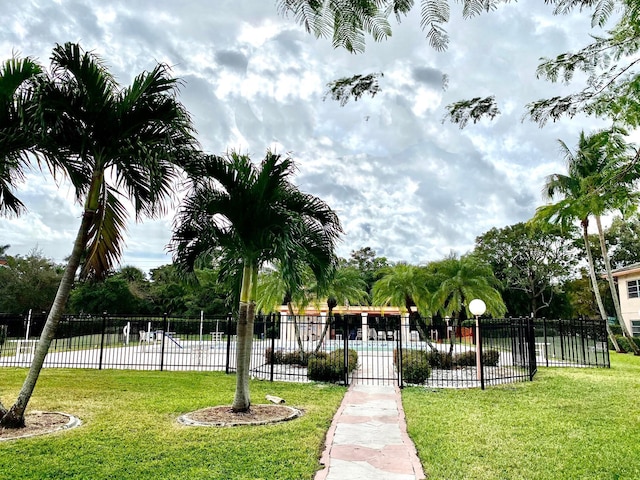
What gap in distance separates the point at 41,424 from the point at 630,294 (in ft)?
105

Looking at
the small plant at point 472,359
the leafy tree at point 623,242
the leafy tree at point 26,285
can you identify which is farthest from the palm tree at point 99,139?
the leafy tree at point 623,242

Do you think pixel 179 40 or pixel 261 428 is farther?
pixel 261 428

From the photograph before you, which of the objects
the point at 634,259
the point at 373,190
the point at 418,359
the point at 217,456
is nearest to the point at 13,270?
the point at 373,190

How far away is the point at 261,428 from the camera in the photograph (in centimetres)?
654

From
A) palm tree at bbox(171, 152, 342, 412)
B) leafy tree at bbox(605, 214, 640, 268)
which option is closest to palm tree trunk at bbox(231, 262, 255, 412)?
palm tree at bbox(171, 152, 342, 412)

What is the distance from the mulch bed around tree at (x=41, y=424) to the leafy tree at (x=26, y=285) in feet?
91.2

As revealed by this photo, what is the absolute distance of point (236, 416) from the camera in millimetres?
7203

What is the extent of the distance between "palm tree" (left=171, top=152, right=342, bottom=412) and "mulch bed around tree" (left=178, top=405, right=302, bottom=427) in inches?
8.7

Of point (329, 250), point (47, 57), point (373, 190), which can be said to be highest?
point (373, 190)

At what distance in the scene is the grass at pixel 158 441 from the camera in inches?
183

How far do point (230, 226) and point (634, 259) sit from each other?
3902 centimetres

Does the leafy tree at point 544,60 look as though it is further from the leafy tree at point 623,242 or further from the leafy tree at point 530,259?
the leafy tree at point 623,242

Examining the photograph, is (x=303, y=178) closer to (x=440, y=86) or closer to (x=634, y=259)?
(x=440, y=86)

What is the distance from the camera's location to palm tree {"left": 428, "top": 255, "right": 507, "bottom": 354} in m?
15.1
